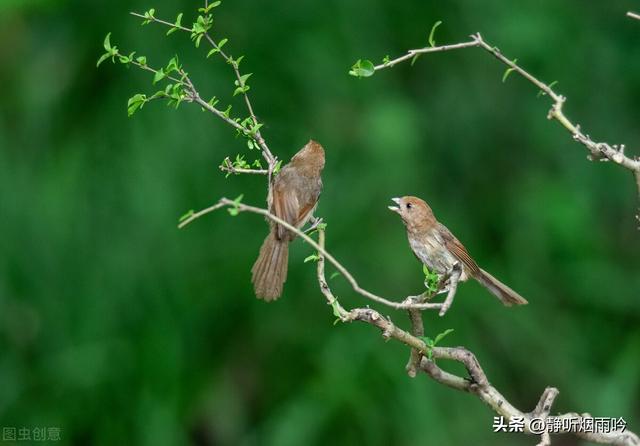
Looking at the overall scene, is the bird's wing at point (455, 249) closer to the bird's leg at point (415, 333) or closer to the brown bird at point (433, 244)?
the brown bird at point (433, 244)

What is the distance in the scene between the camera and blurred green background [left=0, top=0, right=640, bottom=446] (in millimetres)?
6672

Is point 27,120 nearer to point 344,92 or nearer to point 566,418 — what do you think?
point 344,92

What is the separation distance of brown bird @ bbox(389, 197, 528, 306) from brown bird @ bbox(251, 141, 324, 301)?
0.40 meters

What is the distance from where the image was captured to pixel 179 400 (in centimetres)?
665

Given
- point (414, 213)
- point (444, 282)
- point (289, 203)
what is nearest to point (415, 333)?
point (444, 282)

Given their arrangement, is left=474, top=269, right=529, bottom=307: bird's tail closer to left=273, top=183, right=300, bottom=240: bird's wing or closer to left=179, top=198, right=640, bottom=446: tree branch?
left=179, top=198, right=640, bottom=446: tree branch

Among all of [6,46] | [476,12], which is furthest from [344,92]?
[6,46]

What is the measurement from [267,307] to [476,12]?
2.63 meters

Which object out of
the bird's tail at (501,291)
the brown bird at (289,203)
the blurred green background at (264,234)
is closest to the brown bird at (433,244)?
the bird's tail at (501,291)

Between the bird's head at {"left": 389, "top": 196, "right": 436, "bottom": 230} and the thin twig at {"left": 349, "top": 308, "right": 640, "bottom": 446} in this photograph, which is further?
the bird's head at {"left": 389, "top": 196, "right": 436, "bottom": 230}

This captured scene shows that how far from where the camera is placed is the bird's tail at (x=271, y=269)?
11.1ft

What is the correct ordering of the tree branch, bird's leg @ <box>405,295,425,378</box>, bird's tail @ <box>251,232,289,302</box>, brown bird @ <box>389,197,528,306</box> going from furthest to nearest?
brown bird @ <box>389,197,528,306</box> → bird's tail @ <box>251,232,289,302</box> → bird's leg @ <box>405,295,425,378</box> → the tree branch

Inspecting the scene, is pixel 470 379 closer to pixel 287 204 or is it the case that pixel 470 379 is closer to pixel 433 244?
pixel 433 244

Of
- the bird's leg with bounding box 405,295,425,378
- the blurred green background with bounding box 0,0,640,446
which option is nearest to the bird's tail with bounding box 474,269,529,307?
the bird's leg with bounding box 405,295,425,378
